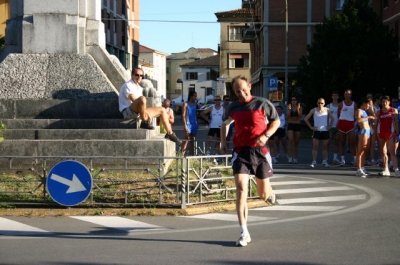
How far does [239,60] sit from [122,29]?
21.3 metres

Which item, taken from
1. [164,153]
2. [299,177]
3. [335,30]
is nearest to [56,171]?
[164,153]

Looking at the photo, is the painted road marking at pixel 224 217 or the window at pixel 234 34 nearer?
the painted road marking at pixel 224 217

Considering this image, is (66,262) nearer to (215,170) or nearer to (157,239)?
(157,239)

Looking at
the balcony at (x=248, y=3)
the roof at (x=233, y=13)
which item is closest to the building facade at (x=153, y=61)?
the roof at (x=233, y=13)

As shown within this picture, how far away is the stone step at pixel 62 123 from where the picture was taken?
45.8 feet

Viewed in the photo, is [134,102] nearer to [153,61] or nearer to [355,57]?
[355,57]

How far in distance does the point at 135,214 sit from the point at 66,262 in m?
3.60

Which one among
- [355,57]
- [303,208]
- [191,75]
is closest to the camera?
[303,208]

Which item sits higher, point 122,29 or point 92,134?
point 122,29

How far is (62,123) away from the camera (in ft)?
46.0

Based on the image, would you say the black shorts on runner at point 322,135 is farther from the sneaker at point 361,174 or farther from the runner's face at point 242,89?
the runner's face at point 242,89

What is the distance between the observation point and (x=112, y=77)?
49.1 feet

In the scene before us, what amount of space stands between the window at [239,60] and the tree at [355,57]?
48140 millimetres

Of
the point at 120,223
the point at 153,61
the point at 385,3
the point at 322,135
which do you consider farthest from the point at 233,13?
the point at 120,223
